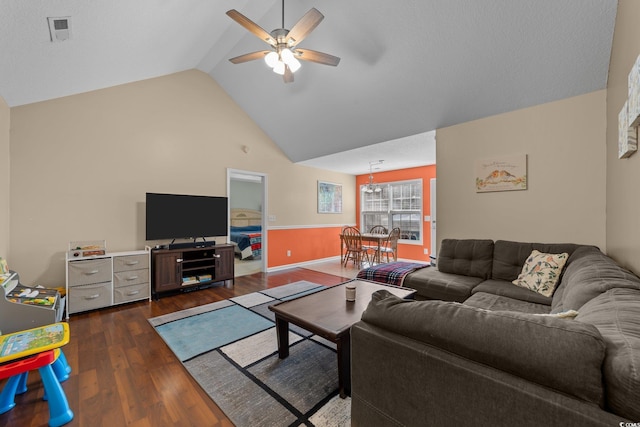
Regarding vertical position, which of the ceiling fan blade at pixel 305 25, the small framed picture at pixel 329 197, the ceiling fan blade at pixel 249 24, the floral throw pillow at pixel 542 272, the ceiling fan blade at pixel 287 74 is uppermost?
the ceiling fan blade at pixel 249 24

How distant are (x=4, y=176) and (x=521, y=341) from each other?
441cm

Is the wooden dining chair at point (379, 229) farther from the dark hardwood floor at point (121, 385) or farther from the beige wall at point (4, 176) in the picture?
the beige wall at point (4, 176)

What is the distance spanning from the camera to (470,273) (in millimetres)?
2883

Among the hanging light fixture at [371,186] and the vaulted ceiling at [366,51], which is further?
the hanging light fixture at [371,186]

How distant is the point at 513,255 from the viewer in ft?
Answer: 8.90

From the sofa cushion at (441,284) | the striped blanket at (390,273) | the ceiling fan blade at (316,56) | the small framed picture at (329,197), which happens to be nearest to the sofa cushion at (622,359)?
the sofa cushion at (441,284)

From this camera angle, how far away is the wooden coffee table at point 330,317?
1639 millimetres

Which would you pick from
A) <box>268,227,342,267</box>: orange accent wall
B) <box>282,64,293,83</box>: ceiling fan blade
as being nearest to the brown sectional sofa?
<box>282,64,293,83</box>: ceiling fan blade

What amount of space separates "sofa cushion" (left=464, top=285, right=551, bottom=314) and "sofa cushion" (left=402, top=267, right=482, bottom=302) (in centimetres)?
23

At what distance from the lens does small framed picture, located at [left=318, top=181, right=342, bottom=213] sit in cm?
629

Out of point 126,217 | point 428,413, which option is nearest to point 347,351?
point 428,413

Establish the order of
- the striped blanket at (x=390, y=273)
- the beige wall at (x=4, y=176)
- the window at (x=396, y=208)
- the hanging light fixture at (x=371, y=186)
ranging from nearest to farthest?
the beige wall at (x=4, y=176)
the striped blanket at (x=390, y=273)
the hanging light fixture at (x=371, y=186)
the window at (x=396, y=208)

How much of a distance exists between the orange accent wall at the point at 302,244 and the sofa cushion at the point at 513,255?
372 centimetres

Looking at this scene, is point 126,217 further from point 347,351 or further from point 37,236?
point 347,351
